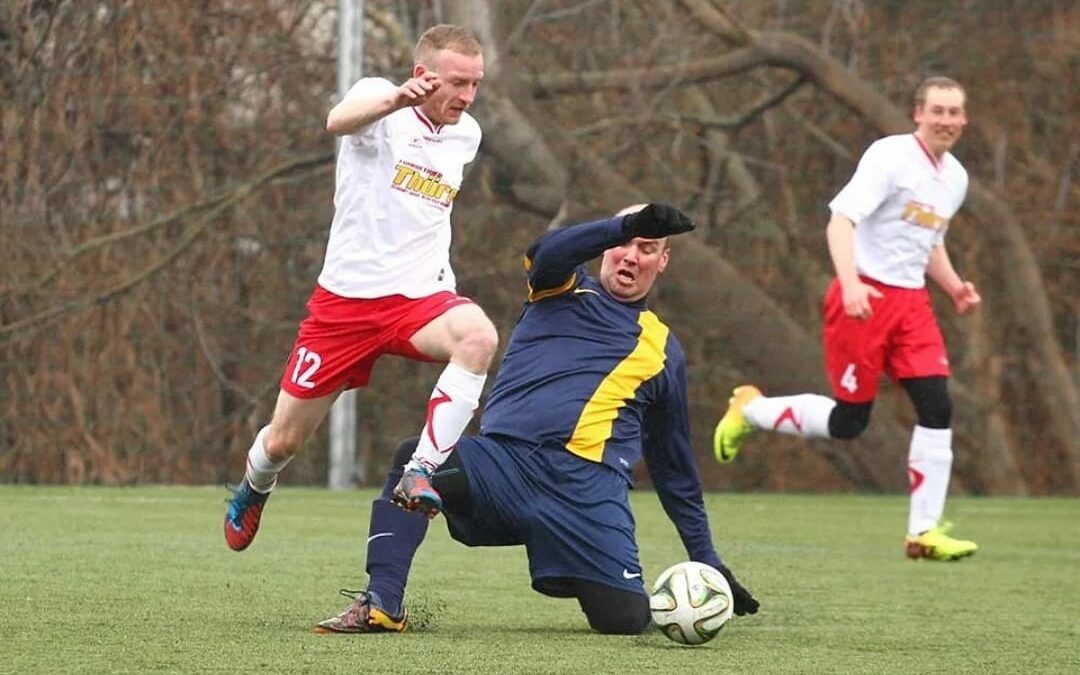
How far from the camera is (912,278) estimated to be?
7.87 meters

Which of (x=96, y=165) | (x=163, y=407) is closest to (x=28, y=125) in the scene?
(x=96, y=165)

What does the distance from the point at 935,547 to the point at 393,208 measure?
2.89 meters

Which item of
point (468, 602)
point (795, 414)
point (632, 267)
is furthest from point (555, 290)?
point (795, 414)

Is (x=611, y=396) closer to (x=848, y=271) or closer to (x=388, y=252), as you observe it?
(x=388, y=252)

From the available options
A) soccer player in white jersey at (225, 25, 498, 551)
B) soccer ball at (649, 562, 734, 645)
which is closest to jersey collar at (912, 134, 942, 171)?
soccer player in white jersey at (225, 25, 498, 551)

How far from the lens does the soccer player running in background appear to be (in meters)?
4.80

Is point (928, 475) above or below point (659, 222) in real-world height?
below

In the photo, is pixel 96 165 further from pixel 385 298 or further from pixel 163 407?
pixel 385 298

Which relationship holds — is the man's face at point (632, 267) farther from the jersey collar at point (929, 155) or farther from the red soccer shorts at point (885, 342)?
the jersey collar at point (929, 155)

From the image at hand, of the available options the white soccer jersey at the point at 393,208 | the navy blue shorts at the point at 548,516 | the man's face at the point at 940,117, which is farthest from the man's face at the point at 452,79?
the man's face at the point at 940,117

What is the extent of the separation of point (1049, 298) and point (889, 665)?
8359mm

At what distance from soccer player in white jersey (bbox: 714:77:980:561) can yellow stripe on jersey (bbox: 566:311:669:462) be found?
261 cm

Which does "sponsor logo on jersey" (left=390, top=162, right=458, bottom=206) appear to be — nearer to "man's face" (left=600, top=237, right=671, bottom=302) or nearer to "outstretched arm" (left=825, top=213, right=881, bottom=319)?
"man's face" (left=600, top=237, right=671, bottom=302)

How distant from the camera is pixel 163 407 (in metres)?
11.5
